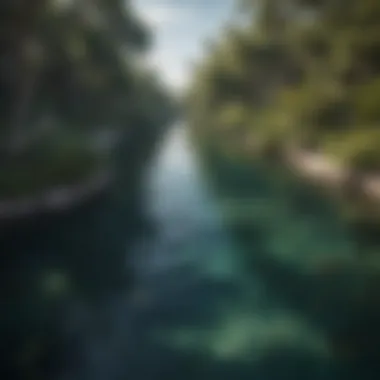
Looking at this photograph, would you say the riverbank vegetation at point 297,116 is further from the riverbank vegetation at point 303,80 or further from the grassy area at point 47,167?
the grassy area at point 47,167

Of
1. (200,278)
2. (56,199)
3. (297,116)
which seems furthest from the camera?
(56,199)

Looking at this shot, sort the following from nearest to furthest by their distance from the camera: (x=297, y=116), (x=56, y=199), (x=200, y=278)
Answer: (x=200, y=278)
(x=297, y=116)
(x=56, y=199)

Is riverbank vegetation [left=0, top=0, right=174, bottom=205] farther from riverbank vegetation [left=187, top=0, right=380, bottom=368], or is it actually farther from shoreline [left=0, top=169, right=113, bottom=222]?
riverbank vegetation [left=187, top=0, right=380, bottom=368]

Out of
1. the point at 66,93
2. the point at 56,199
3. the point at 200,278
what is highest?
the point at 66,93

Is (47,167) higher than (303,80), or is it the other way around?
(303,80)

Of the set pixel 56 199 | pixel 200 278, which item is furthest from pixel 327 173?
pixel 56 199

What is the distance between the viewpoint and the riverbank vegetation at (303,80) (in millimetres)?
1685

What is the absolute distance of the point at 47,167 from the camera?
1.86m

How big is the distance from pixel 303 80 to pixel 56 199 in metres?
0.85

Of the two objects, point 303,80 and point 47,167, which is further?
point 47,167

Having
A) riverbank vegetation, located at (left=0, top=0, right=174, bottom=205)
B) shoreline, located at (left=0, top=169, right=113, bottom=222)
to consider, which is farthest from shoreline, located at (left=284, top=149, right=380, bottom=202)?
shoreline, located at (left=0, top=169, right=113, bottom=222)

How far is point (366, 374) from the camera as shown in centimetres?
144

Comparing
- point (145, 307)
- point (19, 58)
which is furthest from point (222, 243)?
point (19, 58)

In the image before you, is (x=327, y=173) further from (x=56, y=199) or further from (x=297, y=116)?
(x=56, y=199)
